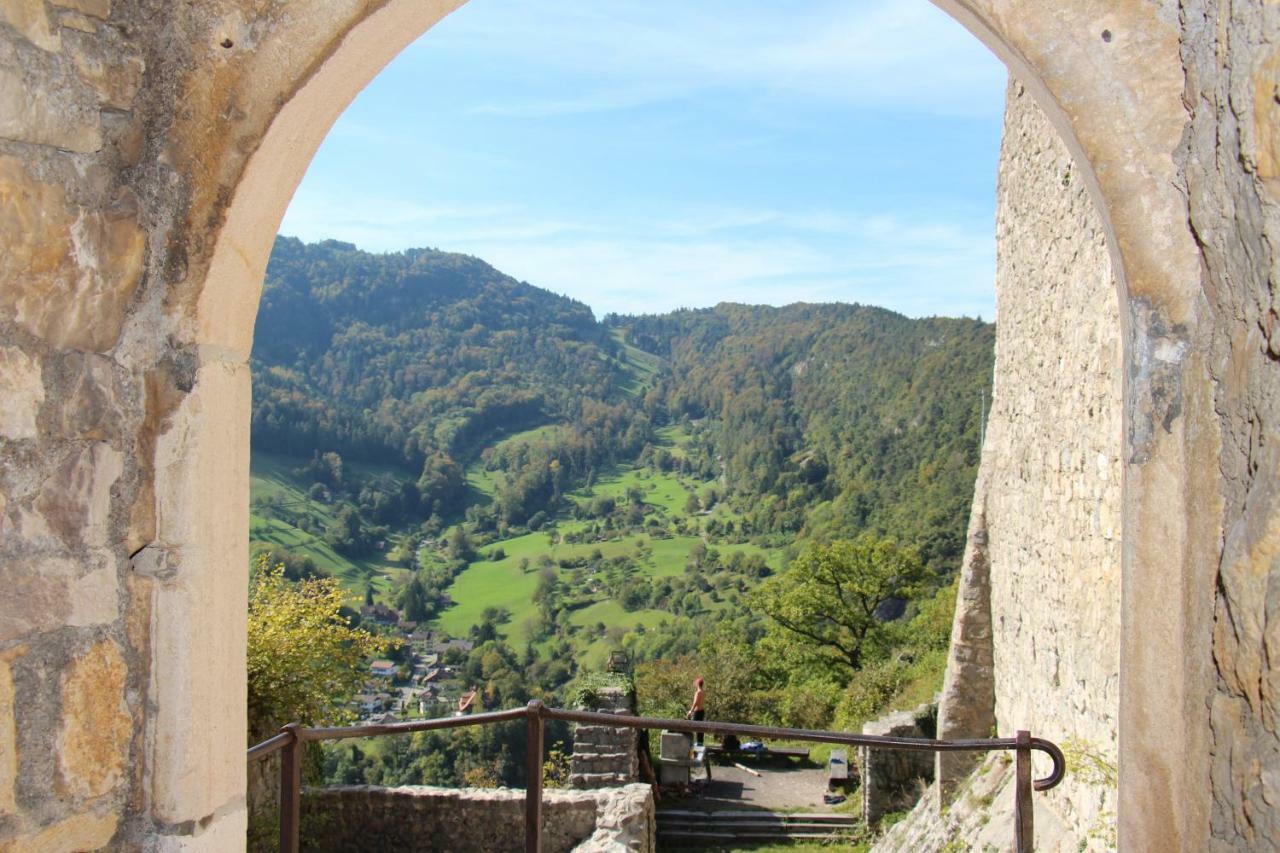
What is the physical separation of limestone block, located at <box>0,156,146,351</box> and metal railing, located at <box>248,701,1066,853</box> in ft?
2.96

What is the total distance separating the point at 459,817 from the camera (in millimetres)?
7383

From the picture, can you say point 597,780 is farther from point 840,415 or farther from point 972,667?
point 840,415

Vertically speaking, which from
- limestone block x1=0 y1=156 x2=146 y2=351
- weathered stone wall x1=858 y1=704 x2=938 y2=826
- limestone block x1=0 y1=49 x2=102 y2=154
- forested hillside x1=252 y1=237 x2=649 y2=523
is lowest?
weathered stone wall x1=858 y1=704 x2=938 y2=826

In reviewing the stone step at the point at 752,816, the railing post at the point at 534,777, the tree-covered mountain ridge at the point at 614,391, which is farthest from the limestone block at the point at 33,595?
the tree-covered mountain ridge at the point at 614,391

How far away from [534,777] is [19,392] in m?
1.59

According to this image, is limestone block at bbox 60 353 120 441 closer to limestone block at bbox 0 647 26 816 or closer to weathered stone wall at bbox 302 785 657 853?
limestone block at bbox 0 647 26 816

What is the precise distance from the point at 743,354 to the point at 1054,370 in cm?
7100

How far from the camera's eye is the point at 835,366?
191 ft

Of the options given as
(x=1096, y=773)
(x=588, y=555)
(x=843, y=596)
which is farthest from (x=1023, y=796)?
(x=588, y=555)

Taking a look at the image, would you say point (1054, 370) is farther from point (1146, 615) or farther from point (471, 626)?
point (471, 626)

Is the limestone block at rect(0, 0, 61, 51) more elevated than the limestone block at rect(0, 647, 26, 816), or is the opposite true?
the limestone block at rect(0, 0, 61, 51)

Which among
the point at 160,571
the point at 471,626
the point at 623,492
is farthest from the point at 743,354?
the point at 160,571

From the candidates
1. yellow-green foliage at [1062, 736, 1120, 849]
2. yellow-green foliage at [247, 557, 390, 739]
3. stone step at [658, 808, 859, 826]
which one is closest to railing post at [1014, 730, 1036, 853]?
A: yellow-green foliage at [1062, 736, 1120, 849]

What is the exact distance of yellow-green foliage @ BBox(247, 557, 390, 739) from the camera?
7.61 metres
